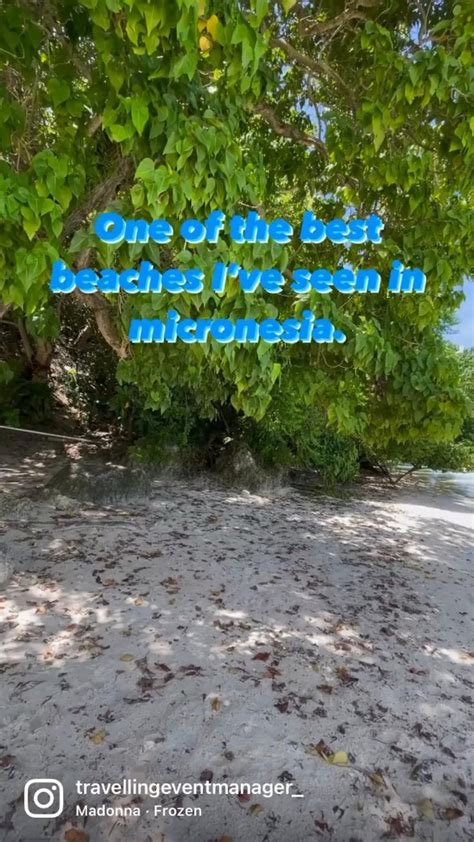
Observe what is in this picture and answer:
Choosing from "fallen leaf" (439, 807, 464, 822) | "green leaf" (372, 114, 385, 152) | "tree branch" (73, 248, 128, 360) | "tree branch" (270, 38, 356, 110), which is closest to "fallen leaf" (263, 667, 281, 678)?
"fallen leaf" (439, 807, 464, 822)

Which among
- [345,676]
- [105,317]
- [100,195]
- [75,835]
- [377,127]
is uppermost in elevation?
[377,127]

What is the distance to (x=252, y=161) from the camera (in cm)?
335

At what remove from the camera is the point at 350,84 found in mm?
3617

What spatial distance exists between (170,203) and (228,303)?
1.63 ft

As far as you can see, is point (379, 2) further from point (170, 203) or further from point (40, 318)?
point (40, 318)

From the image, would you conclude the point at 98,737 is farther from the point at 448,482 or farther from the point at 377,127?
the point at 448,482

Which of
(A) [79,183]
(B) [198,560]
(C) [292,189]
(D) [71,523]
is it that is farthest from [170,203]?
(D) [71,523]

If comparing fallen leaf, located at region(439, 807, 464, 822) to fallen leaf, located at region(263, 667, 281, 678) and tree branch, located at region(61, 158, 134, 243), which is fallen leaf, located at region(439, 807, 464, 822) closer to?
fallen leaf, located at region(263, 667, 281, 678)

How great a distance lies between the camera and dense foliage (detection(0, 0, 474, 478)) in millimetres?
1842

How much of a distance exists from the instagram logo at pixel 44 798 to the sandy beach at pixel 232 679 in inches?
1.2

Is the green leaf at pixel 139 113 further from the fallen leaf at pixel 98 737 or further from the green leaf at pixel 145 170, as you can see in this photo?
the fallen leaf at pixel 98 737

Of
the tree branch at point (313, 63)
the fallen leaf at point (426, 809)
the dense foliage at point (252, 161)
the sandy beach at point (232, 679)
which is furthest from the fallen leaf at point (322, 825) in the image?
the tree branch at point (313, 63)

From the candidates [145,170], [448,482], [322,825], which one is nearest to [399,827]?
[322,825]

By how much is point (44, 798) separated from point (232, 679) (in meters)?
1.15
